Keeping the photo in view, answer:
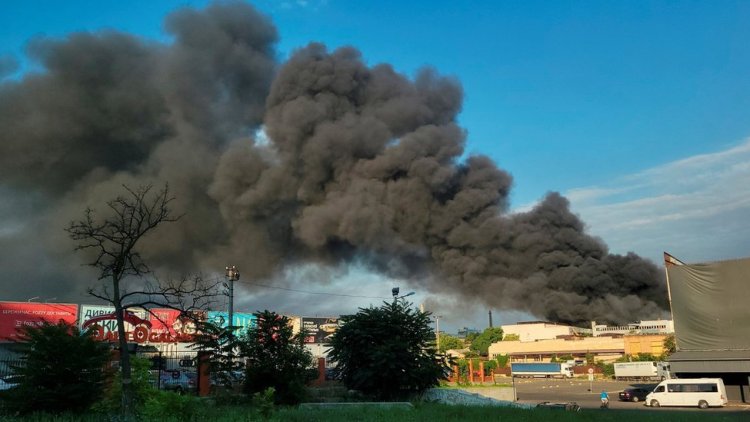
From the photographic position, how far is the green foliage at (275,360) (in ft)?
55.4

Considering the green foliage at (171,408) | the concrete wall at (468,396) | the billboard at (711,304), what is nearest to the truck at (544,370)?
the billboard at (711,304)

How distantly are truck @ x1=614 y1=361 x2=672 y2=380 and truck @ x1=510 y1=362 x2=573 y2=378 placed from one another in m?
7.05

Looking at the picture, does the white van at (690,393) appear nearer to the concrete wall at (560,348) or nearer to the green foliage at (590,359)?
the concrete wall at (560,348)

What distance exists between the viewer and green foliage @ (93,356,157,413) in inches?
461

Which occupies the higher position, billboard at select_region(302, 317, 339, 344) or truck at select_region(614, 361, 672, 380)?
billboard at select_region(302, 317, 339, 344)

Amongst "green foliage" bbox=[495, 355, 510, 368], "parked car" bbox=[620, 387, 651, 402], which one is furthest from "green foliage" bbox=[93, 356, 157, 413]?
"green foliage" bbox=[495, 355, 510, 368]

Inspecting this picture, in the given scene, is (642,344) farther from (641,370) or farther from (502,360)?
(502,360)

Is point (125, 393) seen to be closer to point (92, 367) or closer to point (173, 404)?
point (173, 404)

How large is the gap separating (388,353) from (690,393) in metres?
16.4

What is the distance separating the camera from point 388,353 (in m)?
18.4

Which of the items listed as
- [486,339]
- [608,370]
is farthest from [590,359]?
[486,339]

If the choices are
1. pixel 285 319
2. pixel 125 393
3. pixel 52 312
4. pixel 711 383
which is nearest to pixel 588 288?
pixel 711 383

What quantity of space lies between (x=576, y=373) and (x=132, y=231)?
5427cm

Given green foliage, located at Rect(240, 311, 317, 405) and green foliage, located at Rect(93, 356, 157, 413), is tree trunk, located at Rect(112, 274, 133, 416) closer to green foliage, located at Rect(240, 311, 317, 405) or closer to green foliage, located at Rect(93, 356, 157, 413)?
green foliage, located at Rect(93, 356, 157, 413)
